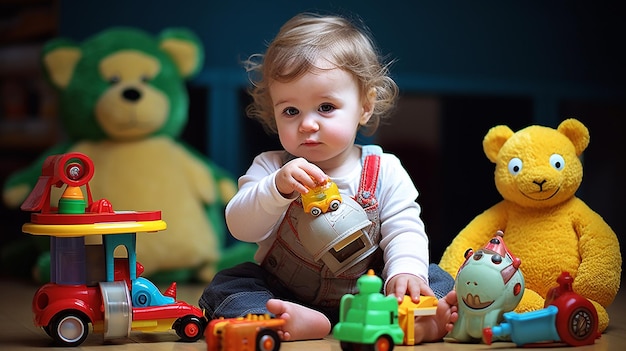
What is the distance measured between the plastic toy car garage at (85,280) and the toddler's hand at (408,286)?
30 cm

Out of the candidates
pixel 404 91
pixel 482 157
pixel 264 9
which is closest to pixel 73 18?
pixel 264 9

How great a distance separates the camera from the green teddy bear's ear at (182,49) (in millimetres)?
2295

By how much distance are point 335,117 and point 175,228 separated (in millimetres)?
815

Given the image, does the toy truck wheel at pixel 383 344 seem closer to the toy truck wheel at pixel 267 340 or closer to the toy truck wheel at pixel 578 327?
the toy truck wheel at pixel 267 340

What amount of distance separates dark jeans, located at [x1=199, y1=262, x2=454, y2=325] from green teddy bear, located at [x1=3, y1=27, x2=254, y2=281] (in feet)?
2.10

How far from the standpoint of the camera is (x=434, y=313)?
1317 millimetres

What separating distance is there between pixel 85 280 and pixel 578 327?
0.74m

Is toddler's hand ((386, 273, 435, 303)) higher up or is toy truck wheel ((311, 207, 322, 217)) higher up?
toy truck wheel ((311, 207, 322, 217))

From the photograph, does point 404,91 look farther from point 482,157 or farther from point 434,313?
point 434,313

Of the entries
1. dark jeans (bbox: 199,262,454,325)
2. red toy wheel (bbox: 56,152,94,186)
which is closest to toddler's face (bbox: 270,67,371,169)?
dark jeans (bbox: 199,262,454,325)

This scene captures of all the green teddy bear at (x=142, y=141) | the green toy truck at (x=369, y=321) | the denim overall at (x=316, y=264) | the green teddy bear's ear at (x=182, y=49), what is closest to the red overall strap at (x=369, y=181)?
the denim overall at (x=316, y=264)

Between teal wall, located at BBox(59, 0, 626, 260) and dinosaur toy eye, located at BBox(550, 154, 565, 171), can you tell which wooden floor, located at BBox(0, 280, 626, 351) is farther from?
teal wall, located at BBox(59, 0, 626, 260)

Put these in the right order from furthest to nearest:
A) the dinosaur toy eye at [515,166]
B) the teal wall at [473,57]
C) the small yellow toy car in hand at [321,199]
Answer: the teal wall at [473,57] → the dinosaur toy eye at [515,166] → the small yellow toy car in hand at [321,199]

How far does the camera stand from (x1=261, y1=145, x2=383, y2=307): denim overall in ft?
4.88
